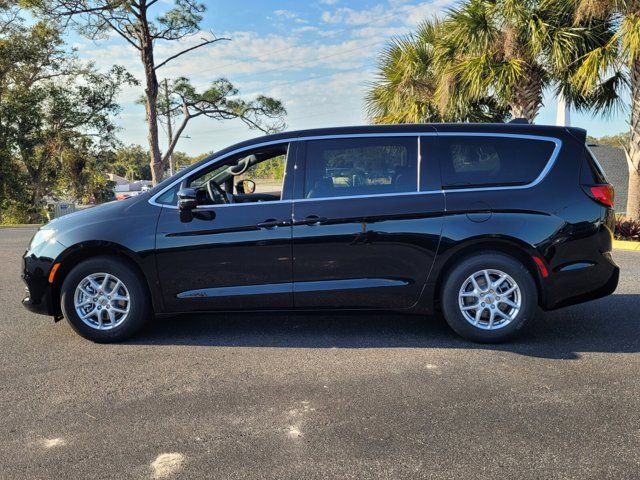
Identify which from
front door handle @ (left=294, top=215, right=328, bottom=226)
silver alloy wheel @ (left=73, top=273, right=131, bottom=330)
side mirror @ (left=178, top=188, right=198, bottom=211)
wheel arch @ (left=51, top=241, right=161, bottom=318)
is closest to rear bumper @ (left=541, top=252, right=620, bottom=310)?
front door handle @ (left=294, top=215, right=328, bottom=226)

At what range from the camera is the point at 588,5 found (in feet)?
33.5

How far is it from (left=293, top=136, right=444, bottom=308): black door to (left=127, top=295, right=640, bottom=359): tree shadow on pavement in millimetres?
277

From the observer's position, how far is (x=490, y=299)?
4383mm

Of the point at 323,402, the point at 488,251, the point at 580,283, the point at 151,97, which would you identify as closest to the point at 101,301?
the point at 323,402

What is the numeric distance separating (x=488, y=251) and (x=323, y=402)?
77.2 inches

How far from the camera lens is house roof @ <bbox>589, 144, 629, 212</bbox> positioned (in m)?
18.5

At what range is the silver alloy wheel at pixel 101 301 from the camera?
4.49 metres

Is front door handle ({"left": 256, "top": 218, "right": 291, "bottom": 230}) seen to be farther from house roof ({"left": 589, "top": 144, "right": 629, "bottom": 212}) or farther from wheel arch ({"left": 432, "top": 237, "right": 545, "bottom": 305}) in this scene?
house roof ({"left": 589, "top": 144, "right": 629, "bottom": 212})

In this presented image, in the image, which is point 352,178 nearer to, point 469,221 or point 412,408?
point 469,221

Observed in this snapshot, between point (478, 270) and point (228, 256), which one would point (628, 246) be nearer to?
point (478, 270)

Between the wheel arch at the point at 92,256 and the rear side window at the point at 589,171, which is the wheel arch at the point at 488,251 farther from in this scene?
the wheel arch at the point at 92,256

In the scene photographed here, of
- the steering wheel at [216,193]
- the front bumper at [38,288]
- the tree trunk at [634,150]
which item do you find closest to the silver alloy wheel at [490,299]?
the steering wheel at [216,193]

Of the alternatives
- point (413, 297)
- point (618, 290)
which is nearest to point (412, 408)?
point (413, 297)

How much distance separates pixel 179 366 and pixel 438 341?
7.04 feet
